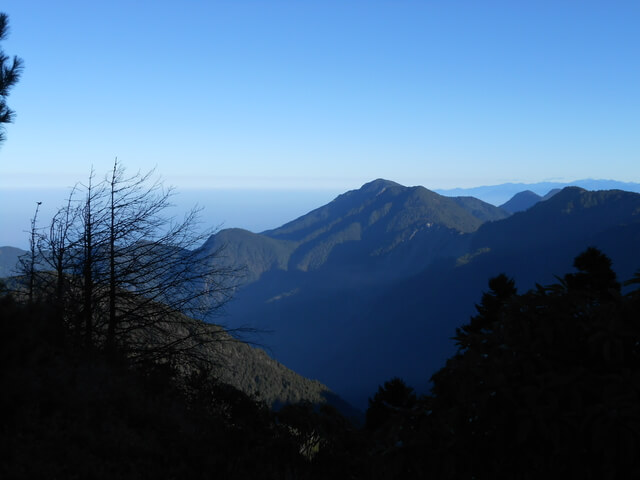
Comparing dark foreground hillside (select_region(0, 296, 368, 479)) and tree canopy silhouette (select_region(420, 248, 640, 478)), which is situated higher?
tree canopy silhouette (select_region(420, 248, 640, 478))

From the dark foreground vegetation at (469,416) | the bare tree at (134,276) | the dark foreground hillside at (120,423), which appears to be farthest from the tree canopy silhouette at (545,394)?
the bare tree at (134,276)

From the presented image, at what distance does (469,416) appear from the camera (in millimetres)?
3697

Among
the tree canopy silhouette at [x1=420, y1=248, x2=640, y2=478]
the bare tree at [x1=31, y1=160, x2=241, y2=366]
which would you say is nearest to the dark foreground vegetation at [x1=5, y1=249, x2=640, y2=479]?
the tree canopy silhouette at [x1=420, y1=248, x2=640, y2=478]

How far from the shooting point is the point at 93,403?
5805 millimetres

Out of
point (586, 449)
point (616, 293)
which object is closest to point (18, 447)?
point (586, 449)

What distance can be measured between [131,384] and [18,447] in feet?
8.80

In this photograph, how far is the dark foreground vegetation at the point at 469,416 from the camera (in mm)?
3252

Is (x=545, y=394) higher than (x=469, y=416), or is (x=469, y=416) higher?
(x=545, y=394)

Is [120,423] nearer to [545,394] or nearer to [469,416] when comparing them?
[469,416]

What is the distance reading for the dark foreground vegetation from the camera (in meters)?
3.25

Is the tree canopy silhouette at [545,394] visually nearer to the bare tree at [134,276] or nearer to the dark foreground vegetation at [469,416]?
the dark foreground vegetation at [469,416]

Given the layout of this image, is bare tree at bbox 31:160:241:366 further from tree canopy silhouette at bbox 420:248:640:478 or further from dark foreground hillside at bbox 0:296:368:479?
tree canopy silhouette at bbox 420:248:640:478

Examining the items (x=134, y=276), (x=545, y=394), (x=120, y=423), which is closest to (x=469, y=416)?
(x=545, y=394)

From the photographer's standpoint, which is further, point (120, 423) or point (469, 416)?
point (120, 423)
